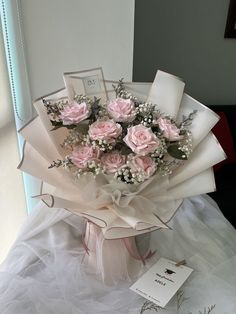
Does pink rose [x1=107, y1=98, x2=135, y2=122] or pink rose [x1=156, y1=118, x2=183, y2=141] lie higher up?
pink rose [x1=107, y1=98, x2=135, y2=122]

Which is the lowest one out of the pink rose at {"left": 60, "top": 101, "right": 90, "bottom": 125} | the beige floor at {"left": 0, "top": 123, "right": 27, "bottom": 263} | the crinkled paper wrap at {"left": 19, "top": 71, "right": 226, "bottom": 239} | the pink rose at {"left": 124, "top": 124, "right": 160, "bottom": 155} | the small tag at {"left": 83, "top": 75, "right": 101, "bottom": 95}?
the beige floor at {"left": 0, "top": 123, "right": 27, "bottom": 263}

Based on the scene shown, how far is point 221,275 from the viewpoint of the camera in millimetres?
880

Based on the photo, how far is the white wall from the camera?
4.17ft

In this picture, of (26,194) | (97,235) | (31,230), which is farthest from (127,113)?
(26,194)

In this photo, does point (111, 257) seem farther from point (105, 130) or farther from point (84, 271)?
point (105, 130)

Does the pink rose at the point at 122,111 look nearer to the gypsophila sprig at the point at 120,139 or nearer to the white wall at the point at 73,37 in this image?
the gypsophila sprig at the point at 120,139

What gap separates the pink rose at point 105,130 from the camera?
727 millimetres

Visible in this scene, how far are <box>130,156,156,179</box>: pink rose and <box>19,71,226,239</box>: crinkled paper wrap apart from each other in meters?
0.04

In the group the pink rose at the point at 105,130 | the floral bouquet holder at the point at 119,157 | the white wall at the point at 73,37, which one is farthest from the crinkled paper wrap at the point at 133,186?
the white wall at the point at 73,37

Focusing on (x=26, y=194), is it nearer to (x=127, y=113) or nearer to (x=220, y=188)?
(x=127, y=113)

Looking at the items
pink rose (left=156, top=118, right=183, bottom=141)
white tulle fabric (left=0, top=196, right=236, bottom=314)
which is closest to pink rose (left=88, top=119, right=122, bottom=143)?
pink rose (left=156, top=118, right=183, bottom=141)

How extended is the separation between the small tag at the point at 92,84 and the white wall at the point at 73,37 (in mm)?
510

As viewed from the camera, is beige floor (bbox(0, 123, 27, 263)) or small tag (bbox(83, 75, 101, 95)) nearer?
small tag (bbox(83, 75, 101, 95))

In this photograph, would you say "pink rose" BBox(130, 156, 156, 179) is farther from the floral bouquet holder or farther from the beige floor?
the beige floor
